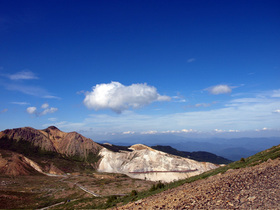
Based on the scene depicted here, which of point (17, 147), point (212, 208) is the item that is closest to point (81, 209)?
point (212, 208)

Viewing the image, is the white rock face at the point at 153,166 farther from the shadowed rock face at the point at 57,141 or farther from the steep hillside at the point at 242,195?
the steep hillside at the point at 242,195

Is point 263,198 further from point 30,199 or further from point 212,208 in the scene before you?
point 30,199

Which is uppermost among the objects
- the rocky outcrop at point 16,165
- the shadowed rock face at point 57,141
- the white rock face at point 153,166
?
the shadowed rock face at point 57,141

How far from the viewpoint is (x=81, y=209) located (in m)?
34.2

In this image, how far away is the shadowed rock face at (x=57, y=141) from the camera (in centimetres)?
15500

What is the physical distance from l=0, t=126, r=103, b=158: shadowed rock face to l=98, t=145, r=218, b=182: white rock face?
30.1 metres

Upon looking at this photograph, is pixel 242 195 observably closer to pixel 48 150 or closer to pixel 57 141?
pixel 48 150

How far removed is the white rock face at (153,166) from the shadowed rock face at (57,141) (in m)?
30.1

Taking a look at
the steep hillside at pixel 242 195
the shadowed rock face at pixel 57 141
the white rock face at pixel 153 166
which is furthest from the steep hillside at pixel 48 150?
the steep hillside at pixel 242 195

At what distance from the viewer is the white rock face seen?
374 ft

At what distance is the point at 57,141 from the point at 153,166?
100871 millimetres

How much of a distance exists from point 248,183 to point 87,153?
159441 millimetres

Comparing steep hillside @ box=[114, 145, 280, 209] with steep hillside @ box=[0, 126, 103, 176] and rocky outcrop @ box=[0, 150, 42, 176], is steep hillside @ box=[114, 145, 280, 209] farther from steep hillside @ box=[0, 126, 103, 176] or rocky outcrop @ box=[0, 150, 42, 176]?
steep hillside @ box=[0, 126, 103, 176]

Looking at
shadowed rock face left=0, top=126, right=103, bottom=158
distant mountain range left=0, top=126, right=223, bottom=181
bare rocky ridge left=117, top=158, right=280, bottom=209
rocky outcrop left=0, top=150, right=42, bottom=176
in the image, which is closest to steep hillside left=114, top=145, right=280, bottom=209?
bare rocky ridge left=117, top=158, right=280, bottom=209
